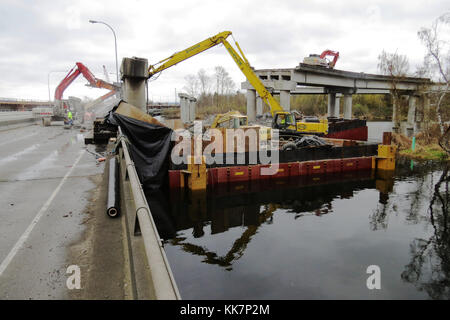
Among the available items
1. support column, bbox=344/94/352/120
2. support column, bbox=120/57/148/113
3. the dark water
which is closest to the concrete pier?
support column, bbox=120/57/148/113

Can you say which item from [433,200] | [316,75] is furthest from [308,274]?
[316,75]

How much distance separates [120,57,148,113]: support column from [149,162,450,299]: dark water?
7.67 metres

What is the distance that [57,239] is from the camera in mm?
6512

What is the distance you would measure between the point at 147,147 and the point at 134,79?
21.0 feet

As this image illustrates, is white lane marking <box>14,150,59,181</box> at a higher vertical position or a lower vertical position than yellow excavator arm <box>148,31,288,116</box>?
lower

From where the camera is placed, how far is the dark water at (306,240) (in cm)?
867

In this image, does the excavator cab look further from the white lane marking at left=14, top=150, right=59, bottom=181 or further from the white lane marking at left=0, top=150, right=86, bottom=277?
the white lane marking at left=0, top=150, right=86, bottom=277

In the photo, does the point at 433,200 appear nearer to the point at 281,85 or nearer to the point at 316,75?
the point at 281,85

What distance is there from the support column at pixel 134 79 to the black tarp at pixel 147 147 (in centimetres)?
524

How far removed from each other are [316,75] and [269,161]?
1012 inches

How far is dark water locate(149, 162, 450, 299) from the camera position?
8.67 m
